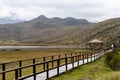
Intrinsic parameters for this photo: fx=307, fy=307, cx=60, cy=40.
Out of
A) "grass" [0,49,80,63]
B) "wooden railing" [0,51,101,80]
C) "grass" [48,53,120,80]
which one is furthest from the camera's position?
"grass" [0,49,80,63]

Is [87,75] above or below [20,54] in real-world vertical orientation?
above

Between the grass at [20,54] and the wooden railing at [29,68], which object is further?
the grass at [20,54]

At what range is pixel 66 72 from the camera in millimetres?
23047

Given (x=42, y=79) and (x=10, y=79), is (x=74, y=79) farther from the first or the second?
(x=10, y=79)

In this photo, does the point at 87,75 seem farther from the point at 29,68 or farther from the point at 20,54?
the point at 20,54

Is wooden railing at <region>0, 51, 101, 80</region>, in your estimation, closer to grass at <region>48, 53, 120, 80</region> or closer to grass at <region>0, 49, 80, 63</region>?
grass at <region>48, 53, 120, 80</region>

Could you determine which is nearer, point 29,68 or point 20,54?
point 29,68

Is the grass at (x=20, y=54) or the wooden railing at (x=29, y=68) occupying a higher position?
the wooden railing at (x=29, y=68)

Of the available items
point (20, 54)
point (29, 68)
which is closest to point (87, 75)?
point (29, 68)

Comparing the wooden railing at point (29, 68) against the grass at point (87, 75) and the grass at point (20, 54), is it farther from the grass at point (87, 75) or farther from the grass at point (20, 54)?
the grass at point (20, 54)

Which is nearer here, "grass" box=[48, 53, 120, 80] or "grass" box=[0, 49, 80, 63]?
"grass" box=[48, 53, 120, 80]

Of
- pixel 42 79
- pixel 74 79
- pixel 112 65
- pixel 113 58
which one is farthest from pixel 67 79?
pixel 113 58

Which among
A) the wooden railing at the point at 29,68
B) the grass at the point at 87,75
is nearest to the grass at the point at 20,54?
the wooden railing at the point at 29,68

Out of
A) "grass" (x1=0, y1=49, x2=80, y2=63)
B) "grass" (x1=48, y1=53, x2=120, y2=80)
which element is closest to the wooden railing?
"grass" (x1=48, y1=53, x2=120, y2=80)
